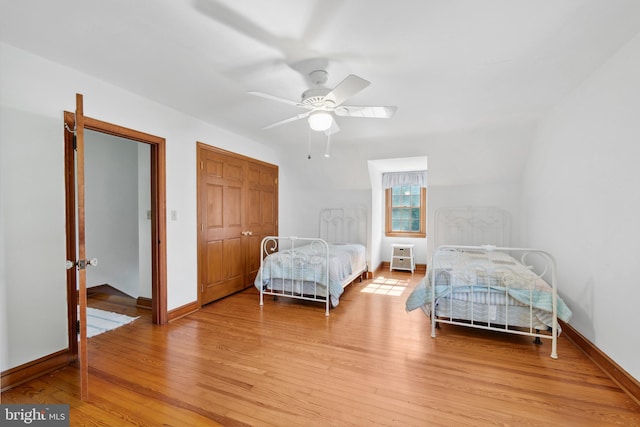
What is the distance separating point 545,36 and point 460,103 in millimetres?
1076

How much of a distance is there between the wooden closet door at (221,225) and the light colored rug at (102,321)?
825 millimetres

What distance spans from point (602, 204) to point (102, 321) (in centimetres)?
478

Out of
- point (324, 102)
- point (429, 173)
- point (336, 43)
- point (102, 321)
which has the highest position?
point (336, 43)

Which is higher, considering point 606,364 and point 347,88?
point 347,88

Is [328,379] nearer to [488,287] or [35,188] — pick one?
[488,287]

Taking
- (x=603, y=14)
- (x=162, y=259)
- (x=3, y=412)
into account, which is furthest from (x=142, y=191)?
(x=603, y=14)

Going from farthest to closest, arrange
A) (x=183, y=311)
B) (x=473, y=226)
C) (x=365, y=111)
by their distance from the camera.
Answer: (x=473, y=226) → (x=183, y=311) → (x=365, y=111)

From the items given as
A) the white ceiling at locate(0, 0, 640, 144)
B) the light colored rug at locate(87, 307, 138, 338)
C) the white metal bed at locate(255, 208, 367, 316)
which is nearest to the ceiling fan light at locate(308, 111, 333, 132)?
the white ceiling at locate(0, 0, 640, 144)

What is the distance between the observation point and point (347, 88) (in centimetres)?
192

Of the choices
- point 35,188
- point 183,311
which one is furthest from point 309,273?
point 35,188

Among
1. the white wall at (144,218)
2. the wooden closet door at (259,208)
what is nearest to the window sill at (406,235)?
the wooden closet door at (259,208)

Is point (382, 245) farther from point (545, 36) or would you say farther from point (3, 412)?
point (3, 412)

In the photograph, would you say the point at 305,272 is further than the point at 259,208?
No

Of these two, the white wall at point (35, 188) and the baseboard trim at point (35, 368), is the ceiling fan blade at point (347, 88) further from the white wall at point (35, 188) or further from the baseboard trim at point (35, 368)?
the baseboard trim at point (35, 368)
